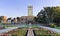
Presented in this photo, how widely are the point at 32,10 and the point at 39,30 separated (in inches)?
23.0

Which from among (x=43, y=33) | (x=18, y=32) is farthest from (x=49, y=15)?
(x=18, y=32)

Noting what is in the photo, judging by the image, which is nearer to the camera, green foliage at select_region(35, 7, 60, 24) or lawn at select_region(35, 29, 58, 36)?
lawn at select_region(35, 29, 58, 36)

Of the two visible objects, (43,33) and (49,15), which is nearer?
(43,33)

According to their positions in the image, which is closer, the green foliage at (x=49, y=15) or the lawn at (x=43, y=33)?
the lawn at (x=43, y=33)

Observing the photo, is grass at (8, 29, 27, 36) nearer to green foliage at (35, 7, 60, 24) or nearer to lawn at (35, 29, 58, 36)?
lawn at (35, 29, 58, 36)

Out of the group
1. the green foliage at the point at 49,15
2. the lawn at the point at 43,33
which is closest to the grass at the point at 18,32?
the lawn at the point at 43,33

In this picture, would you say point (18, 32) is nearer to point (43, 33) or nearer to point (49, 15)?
point (43, 33)

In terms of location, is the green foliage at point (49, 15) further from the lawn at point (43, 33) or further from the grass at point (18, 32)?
the grass at point (18, 32)

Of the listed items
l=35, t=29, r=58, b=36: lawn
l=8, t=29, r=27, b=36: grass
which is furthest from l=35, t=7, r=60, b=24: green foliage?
l=8, t=29, r=27, b=36: grass

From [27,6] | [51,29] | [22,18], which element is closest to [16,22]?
[22,18]

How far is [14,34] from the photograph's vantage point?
5211 millimetres

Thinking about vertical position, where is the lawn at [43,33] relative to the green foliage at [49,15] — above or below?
below

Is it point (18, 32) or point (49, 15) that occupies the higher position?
point (49, 15)

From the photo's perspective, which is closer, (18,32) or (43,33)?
(43,33)
